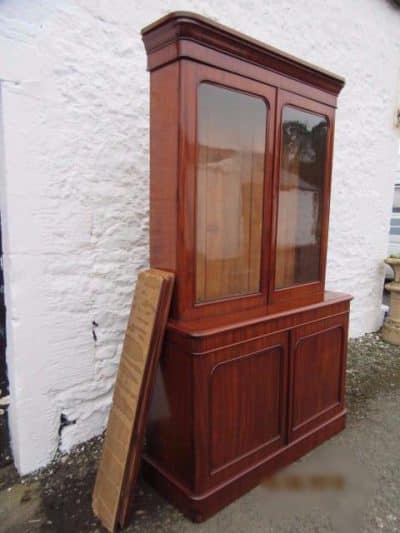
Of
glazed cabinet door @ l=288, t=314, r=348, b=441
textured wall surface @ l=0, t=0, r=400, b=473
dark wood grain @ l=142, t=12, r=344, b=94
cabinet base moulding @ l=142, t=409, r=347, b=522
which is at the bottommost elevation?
cabinet base moulding @ l=142, t=409, r=347, b=522

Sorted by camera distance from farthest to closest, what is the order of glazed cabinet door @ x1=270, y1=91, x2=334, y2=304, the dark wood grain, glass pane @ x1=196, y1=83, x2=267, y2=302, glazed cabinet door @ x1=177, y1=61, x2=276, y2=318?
glazed cabinet door @ x1=270, y1=91, x2=334, y2=304, glass pane @ x1=196, y1=83, x2=267, y2=302, glazed cabinet door @ x1=177, y1=61, x2=276, y2=318, the dark wood grain

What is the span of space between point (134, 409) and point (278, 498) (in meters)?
0.88

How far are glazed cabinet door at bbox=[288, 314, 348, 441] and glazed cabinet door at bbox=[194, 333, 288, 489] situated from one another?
0.10 metres

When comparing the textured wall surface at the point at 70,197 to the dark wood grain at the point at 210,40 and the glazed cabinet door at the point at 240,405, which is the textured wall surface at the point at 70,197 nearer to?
the dark wood grain at the point at 210,40

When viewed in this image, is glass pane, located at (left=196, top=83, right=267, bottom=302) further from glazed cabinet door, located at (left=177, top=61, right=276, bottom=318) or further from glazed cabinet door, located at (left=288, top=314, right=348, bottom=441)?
glazed cabinet door, located at (left=288, top=314, right=348, bottom=441)

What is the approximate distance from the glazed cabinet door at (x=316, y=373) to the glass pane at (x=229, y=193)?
480 millimetres

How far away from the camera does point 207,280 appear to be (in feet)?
6.03

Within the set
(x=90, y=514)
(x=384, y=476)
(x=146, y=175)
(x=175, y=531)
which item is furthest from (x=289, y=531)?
(x=146, y=175)

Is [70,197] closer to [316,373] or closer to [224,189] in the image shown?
[224,189]

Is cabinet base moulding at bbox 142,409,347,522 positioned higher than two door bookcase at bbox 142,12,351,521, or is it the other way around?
two door bookcase at bbox 142,12,351,521

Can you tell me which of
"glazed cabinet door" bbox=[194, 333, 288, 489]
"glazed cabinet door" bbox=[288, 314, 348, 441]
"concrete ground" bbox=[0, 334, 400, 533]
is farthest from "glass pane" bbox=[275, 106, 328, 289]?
"concrete ground" bbox=[0, 334, 400, 533]

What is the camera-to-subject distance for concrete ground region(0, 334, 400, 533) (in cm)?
171

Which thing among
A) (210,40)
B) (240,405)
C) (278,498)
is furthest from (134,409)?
(210,40)

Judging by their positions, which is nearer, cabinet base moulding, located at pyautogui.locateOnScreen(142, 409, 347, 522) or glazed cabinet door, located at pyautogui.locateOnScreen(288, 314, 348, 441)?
cabinet base moulding, located at pyautogui.locateOnScreen(142, 409, 347, 522)
